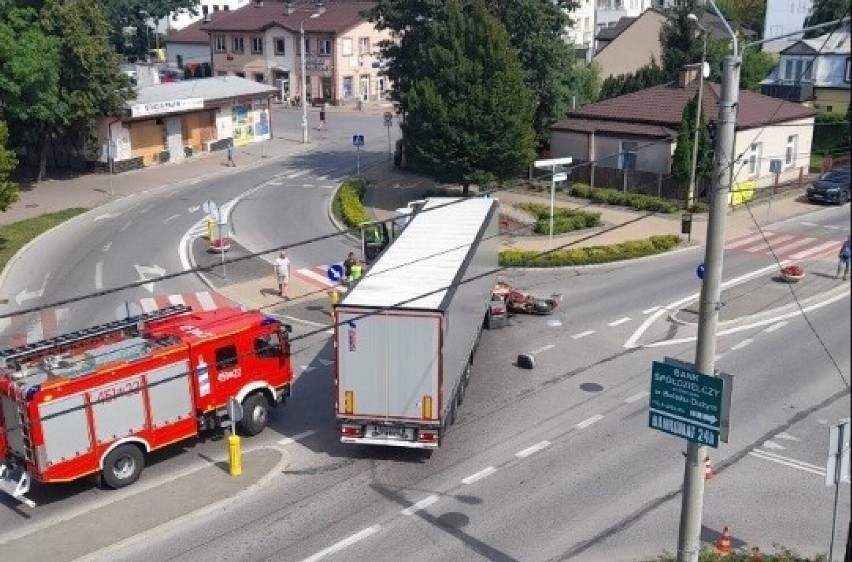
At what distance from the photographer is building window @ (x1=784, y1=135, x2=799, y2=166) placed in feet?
149

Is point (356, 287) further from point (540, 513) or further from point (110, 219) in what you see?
point (110, 219)

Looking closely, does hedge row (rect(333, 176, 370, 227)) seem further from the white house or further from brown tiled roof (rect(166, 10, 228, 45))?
the white house

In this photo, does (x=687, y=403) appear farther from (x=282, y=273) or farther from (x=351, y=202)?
(x=351, y=202)

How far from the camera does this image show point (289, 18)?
8044 cm

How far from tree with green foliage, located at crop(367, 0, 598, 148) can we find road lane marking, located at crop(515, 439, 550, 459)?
2557cm

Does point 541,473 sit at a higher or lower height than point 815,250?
lower

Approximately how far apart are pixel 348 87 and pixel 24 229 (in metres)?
45.5

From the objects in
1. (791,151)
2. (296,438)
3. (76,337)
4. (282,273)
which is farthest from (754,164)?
(76,337)

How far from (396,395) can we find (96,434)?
218 inches

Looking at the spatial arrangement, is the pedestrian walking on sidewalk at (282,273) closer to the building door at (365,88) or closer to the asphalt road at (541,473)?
→ the asphalt road at (541,473)

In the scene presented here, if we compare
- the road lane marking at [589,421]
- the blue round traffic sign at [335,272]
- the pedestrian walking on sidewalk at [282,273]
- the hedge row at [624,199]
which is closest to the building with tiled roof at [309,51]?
the hedge row at [624,199]

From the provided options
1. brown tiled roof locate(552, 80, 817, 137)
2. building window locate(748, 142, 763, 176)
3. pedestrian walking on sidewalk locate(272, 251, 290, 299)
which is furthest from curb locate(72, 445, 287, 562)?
building window locate(748, 142, 763, 176)

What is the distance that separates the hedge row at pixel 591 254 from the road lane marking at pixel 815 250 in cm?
436

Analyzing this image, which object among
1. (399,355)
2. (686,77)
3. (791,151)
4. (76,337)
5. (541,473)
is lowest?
(541,473)
